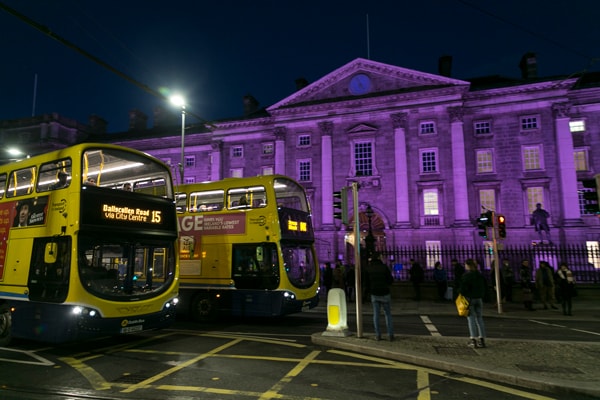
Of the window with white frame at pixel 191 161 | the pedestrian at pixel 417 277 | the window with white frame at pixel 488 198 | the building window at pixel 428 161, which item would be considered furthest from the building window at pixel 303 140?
the pedestrian at pixel 417 277

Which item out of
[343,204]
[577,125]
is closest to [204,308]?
[343,204]

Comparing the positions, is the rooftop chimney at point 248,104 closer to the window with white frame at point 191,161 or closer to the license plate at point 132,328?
the window with white frame at point 191,161

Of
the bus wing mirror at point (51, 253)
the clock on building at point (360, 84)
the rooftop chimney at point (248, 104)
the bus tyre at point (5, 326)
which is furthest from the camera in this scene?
the rooftop chimney at point (248, 104)

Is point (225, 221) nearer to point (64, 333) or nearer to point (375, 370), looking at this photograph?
point (64, 333)

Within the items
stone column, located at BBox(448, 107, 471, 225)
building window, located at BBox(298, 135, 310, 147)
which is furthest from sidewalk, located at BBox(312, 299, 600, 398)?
building window, located at BBox(298, 135, 310, 147)

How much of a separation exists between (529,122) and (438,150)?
733 centimetres

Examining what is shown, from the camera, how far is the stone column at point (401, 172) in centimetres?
3222

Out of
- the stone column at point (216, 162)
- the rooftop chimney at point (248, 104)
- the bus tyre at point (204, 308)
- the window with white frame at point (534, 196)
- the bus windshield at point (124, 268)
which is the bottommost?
the bus tyre at point (204, 308)

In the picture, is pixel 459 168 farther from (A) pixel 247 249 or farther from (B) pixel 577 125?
(A) pixel 247 249

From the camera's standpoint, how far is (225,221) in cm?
1260

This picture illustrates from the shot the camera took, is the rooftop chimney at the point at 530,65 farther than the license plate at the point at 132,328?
Yes

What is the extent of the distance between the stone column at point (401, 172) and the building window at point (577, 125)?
12597 millimetres

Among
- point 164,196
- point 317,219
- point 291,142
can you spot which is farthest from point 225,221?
point 291,142

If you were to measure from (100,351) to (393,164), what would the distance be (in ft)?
93.8
